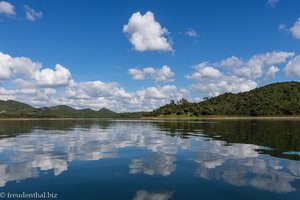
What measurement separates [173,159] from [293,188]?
13847 mm

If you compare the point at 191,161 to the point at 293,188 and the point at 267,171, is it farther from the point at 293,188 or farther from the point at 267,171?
the point at 293,188

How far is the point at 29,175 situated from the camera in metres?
23.1

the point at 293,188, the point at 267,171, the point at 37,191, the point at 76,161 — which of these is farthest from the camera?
the point at 76,161

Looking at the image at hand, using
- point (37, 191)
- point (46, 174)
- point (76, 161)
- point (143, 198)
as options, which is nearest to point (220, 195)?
point (143, 198)

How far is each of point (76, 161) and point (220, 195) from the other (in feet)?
55.5

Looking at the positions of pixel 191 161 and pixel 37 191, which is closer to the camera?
pixel 37 191

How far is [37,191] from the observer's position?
18.6 m

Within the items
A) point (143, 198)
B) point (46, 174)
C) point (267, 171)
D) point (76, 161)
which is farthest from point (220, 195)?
point (76, 161)

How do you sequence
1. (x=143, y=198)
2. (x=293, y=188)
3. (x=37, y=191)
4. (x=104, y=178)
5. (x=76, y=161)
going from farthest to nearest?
(x=76, y=161) → (x=104, y=178) → (x=293, y=188) → (x=37, y=191) → (x=143, y=198)

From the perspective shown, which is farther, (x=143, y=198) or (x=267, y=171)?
(x=267, y=171)

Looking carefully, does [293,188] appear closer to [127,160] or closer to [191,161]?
[191,161]

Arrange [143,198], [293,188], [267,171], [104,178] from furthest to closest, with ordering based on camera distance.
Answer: [267,171], [104,178], [293,188], [143,198]

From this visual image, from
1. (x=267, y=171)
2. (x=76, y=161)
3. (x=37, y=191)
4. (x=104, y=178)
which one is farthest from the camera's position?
(x=76, y=161)

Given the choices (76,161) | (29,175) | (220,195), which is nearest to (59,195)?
(29,175)
